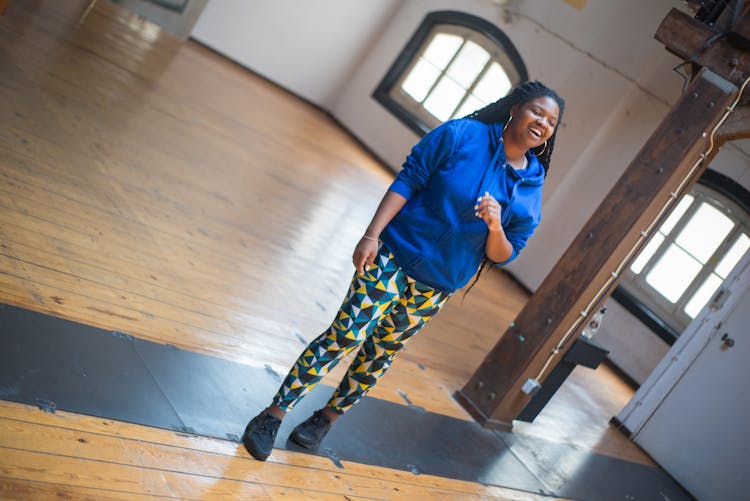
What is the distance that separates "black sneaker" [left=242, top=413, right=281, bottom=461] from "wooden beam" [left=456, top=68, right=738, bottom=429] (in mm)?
1986

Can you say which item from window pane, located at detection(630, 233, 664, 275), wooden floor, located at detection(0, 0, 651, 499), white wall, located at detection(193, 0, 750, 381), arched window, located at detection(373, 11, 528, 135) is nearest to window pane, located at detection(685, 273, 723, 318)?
white wall, located at detection(193, 0, 750, 381)

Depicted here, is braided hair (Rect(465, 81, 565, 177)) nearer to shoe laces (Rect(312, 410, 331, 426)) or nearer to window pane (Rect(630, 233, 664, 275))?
shoe laces (Rect(312, 410, 331, 426))

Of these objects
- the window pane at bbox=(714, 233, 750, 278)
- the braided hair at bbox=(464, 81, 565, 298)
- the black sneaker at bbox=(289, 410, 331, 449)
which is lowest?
the black sneaker at bbox=(289, 410, 331, 449)

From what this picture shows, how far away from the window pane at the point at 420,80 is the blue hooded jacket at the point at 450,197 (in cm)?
802

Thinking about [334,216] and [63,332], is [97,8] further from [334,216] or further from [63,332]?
[63,332]

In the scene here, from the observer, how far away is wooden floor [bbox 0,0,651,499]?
2.71m

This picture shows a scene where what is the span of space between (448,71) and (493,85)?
0.72 meters

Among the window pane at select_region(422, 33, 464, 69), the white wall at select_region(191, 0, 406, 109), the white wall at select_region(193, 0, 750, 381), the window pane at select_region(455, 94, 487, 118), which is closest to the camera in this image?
the white wall at select_region(193, 0, 750, 381)

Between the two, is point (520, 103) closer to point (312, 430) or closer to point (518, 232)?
point (518, 232)

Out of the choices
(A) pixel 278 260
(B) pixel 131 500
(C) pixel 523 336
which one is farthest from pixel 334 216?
(B) pixel 131 500

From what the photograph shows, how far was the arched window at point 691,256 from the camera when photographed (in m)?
7.65

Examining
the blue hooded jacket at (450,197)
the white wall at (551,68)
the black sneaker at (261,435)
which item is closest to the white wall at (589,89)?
the white wall at (551,68)

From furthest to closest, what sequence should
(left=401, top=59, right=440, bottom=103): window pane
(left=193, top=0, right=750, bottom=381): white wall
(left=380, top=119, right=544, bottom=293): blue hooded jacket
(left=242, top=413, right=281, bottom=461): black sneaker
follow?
(left=401, top=59, right=440, bottom=103): window pane, (left=193, top=0, right=750, bottom=381): white wall, (left=242, top=413, right=281, bottom=461): black sneaker, (left=380, top=119, right=544, bottom=293): blue hooded jacket

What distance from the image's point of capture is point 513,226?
2885 mm
